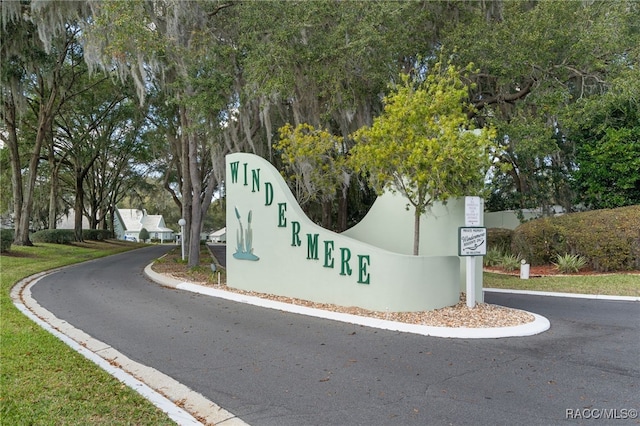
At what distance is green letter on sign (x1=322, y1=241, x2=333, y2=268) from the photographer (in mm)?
8838

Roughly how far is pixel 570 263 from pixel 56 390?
44.5 feet

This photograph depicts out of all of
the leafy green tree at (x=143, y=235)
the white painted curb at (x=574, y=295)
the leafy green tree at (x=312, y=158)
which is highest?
the leafy green tree at (x=312, y=158)

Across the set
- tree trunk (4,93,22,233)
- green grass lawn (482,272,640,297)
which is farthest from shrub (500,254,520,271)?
tree trunk (4,93,22,233)

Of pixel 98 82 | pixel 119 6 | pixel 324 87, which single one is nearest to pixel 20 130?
pixel 98 82

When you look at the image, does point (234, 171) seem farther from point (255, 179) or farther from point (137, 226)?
point (137, 226)

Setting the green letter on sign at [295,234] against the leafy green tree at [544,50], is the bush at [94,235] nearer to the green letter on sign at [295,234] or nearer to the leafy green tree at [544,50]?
the green letter on sign at [295,234]

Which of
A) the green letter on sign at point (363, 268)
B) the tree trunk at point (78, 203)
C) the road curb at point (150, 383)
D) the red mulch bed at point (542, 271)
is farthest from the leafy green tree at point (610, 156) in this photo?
the tree trunk at point (78, 203)

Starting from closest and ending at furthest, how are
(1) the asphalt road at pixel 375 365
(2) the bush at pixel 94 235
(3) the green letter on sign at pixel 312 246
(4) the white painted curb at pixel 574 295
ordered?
(1) the asphalt road at pixel 375 365 < (3) the green letter on sign at pixel 312 246 < (4) the white painted curb at pixel 574 295 < (2) the bush at pixel 94 235

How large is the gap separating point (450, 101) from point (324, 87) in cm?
580

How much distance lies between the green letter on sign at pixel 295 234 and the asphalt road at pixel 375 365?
64.0 inches

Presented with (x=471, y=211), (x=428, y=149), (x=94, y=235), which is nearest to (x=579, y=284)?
(x=471, y=211)

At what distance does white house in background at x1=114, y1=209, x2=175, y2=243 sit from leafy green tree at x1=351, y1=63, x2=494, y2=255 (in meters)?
61.1

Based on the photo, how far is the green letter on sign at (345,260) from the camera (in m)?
8.49

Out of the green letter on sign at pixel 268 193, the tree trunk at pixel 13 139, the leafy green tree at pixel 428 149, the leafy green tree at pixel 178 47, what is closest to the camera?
the leafy green tree at pixel 428 149
